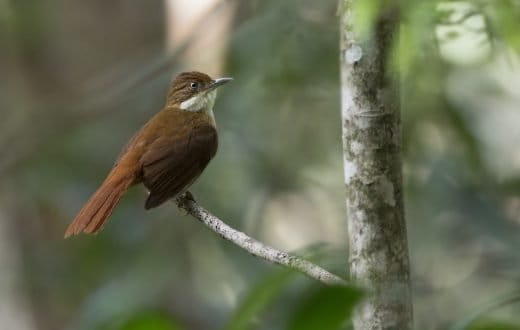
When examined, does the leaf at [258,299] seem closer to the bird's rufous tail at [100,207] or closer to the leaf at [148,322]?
the leaf at [148,322]

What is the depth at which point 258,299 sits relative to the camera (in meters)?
1.55

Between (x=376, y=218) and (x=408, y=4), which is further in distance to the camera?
(x=376, y=218)

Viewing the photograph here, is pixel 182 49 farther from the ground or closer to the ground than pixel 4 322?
farther from the ground

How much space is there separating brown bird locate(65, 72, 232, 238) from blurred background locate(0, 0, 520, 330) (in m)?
0.61

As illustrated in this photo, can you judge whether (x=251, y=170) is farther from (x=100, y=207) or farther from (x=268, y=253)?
(x=268, y=253)

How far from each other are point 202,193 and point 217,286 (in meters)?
0.61

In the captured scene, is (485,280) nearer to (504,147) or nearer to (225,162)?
(504,147)

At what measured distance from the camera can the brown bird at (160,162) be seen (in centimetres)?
399

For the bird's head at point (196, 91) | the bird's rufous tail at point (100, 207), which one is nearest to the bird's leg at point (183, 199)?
the bird's rufous tail at point (100, 207)

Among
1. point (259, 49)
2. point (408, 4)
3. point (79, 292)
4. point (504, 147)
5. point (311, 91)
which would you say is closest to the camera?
point (408, 4)

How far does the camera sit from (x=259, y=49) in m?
5.30

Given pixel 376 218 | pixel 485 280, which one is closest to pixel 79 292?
pixel 485 280

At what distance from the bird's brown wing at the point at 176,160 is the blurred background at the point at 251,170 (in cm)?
60

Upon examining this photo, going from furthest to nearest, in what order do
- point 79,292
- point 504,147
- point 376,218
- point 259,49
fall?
point 79,292 < point 504,147 < point 259,49 < point 376,218
